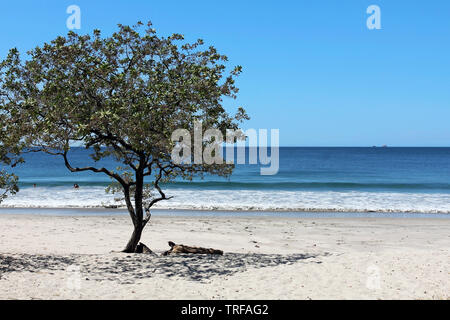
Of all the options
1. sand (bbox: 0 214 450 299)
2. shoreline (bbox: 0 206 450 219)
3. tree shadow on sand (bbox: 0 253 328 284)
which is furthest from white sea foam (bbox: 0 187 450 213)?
tree shadow on sand (bbox: 0 253 328 284)

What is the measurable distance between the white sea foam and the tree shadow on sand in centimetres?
1852

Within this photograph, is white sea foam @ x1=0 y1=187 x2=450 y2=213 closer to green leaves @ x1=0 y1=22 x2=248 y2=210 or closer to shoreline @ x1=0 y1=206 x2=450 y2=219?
shoreline @ x1=0 y1=206 x2=450 y2=219

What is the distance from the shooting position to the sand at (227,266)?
34.4ft

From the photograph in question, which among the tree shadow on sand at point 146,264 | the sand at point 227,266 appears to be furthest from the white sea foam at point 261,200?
the tree shadow on sand at point 146,264

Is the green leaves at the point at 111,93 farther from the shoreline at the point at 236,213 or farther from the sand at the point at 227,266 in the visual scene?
the shoreline at the point at 236,213

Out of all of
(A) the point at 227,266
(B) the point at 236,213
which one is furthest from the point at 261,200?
(A) the point at 227,266

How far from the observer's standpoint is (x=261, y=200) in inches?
1511

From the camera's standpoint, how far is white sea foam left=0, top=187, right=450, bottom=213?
33.6 m

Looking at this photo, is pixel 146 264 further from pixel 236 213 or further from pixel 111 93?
pixel 236 213

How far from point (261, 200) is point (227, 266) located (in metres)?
25.4

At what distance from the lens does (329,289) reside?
10766 millimetres

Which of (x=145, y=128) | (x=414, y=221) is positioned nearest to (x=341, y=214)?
(x=414, y=221)

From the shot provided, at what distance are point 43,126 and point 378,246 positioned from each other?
14984 mm

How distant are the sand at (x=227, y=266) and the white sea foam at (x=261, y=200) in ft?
35.7
